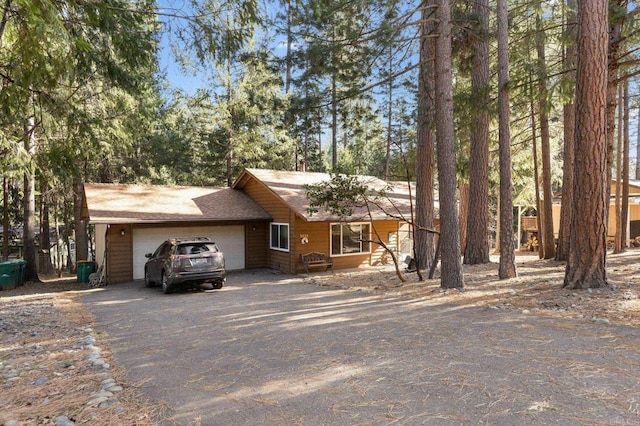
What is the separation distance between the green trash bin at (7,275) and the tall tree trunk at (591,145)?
1712 centimetres

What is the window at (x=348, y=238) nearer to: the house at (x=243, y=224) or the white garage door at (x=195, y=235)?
the house at (x=243, y=224)

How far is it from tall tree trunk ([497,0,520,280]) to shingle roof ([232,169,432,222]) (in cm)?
355

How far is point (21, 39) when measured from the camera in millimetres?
5395

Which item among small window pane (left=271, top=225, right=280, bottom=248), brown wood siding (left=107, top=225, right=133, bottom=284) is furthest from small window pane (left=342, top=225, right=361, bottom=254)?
brown wood siding (left=107, top=225, right=133, bottom=284)

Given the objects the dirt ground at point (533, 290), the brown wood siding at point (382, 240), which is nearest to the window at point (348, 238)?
the brown wood siding at point (382, 240)

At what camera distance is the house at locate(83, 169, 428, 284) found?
14.0 meters

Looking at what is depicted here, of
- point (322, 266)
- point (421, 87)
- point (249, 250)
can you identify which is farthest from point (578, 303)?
point (249, 250)

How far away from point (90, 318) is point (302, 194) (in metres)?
9.02

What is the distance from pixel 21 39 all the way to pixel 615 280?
12.3 metres

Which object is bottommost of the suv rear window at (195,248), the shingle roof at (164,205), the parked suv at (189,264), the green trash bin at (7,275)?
the green trash bin at (7,275)

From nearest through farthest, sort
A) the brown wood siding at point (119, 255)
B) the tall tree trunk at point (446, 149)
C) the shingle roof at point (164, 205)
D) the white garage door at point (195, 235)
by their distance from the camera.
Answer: the tall tree trunk at point (446, 149)
the shingle roof at point (164, 205)
the brown wood siding at point (119, 255)
the white garage door at point (195, 235)

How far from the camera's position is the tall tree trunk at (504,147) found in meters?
10.4

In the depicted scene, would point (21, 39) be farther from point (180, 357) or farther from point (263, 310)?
point (263, 310)

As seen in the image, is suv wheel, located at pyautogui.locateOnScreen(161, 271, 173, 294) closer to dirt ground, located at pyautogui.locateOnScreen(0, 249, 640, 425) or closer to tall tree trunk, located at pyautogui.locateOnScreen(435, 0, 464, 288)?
dirt ground, located at pyautogui.locateOnScreen(0, 249, 640, 425)
